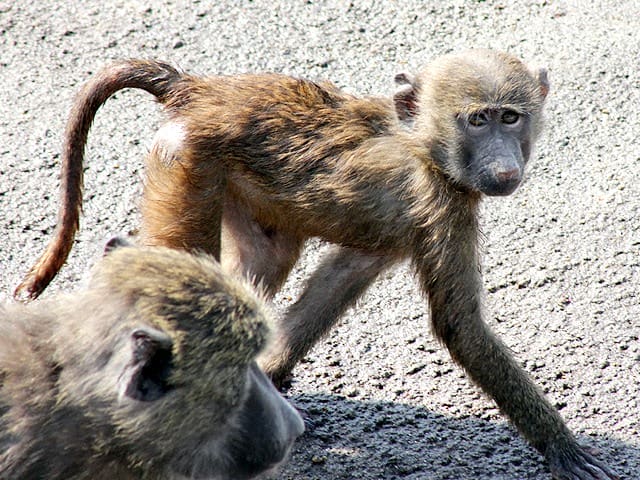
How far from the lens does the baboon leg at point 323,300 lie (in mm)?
4016

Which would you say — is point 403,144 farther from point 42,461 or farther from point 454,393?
point 42,461

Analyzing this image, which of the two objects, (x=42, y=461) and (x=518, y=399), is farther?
(x=518, y=399)

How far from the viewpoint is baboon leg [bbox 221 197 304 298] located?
4.00 metres

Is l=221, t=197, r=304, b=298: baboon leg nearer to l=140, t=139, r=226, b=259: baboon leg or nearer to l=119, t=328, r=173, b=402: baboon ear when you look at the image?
l=140, t=139, r=226, b=259: baboon leg

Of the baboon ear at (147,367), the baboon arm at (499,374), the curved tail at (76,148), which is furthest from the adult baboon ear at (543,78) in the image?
the baboon ear at (147,367)

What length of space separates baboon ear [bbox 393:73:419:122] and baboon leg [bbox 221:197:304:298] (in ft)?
2.06

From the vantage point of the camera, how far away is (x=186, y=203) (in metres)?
3.71

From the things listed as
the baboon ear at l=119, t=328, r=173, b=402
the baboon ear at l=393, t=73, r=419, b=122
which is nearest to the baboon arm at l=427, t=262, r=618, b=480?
the baboon ear at l=393, t=73, r=419, b=122

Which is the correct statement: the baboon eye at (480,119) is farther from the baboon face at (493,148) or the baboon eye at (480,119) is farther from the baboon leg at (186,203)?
the baboon leg at (186,203)

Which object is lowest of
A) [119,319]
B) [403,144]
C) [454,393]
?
[454,393]

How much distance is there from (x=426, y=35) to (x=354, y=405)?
2754 mm

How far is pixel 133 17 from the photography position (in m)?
6.11

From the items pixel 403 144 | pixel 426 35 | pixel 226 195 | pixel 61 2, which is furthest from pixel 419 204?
pixel 61 2

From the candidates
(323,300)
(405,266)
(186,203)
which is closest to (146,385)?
(186,203)
